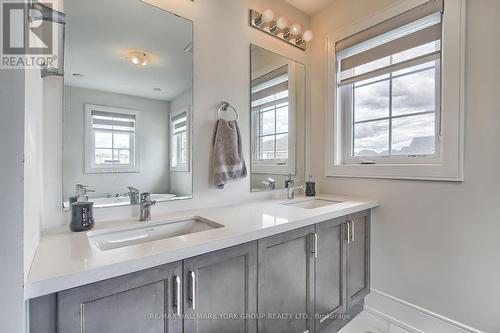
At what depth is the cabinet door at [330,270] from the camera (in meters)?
1.39

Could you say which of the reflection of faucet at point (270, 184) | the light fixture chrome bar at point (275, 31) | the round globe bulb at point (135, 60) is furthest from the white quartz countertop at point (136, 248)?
the light fixture chrome bar at point (275, 31)

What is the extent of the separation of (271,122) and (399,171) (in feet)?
3.22

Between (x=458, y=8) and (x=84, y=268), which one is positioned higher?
(x=458, y=8)

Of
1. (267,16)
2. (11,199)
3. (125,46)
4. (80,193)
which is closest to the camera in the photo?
(11,199)

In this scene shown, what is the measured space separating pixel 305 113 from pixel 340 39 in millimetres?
641

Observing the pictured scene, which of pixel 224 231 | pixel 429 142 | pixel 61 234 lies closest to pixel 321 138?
pixel 429 142

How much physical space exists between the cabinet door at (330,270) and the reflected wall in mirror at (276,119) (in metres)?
0.62

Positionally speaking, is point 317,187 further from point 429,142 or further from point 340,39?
point 340,39

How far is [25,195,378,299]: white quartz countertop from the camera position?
25.2 inches

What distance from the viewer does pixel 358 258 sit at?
1.71 m

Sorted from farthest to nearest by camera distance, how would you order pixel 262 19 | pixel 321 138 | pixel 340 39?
1. pixel 321 138
2. pixel 340 39
3. pixel 262 19

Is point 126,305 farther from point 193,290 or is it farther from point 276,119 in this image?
point 276,119

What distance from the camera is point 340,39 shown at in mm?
1979

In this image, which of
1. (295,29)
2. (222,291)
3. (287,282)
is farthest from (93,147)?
(295,29)
